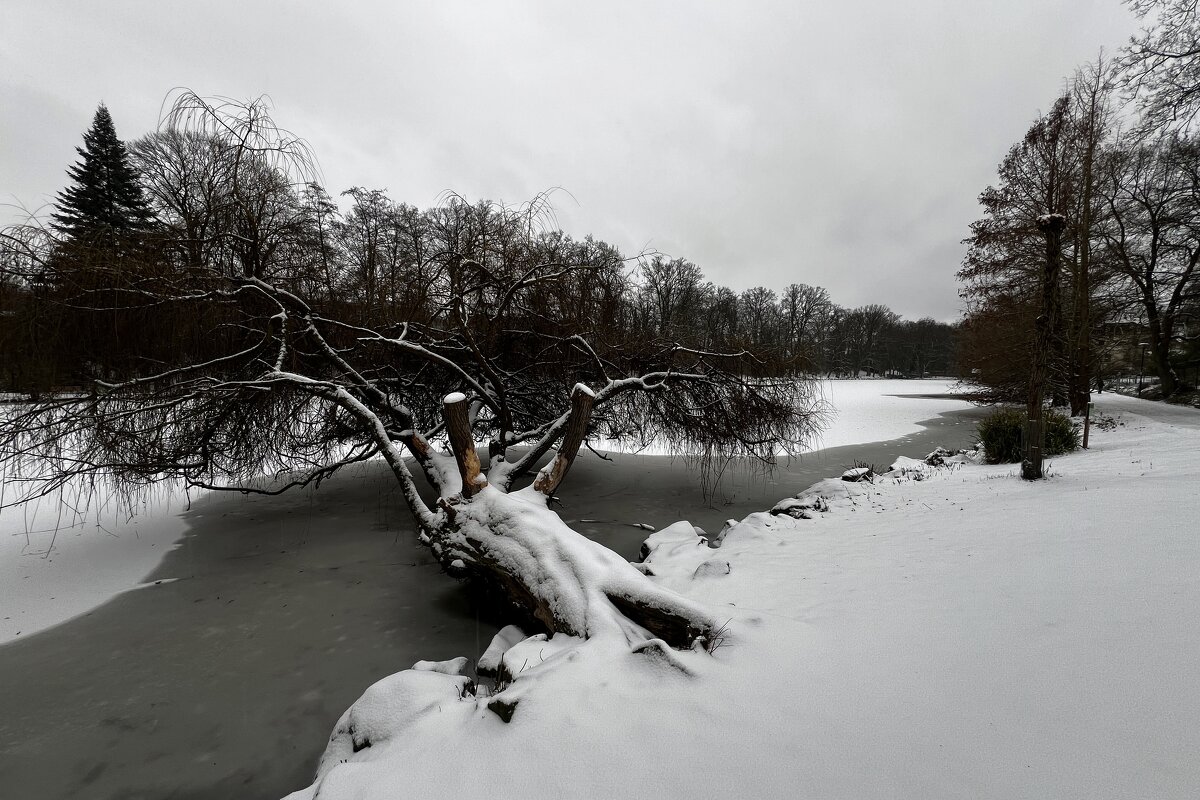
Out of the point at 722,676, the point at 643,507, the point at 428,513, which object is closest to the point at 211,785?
the point at 428,513

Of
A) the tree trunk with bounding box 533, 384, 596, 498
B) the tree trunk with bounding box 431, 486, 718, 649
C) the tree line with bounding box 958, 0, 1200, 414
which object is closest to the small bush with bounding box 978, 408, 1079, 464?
the tree line with bounding box 958, 0, 1200, 414

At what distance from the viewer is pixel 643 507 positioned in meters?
7.11

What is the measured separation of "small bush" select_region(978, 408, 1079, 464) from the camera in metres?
7.68

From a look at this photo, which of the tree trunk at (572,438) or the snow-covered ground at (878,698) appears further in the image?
the tree trunk at (572,438)

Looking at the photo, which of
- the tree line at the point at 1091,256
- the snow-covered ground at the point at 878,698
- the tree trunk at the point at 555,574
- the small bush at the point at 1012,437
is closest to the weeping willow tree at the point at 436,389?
the tree trunk at the point at 555,574

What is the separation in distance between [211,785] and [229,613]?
2.05 metres

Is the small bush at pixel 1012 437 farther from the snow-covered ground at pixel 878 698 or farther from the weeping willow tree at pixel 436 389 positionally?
the snow-covered ground at pixel 878 698

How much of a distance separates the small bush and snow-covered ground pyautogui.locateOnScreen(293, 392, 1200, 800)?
219 inches

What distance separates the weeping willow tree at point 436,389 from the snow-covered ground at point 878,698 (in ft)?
1.62

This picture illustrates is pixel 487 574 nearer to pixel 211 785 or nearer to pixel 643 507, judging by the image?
pixel 211 785

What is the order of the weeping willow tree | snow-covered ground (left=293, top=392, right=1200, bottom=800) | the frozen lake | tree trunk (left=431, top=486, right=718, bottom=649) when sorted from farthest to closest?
the weeping willow tree, tree trunk (left=431, top=486, right=718, bottom=649), the frozen lake, snow-covered ground (left=293, top=392, right=1200, bottom=800)

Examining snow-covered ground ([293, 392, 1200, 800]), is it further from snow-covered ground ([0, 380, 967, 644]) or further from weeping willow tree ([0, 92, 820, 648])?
snow-covered ground ([0, 380, 967, 644])

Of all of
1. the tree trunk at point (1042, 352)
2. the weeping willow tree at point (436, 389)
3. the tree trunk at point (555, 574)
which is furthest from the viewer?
the tree trunk at point (1042, 352)

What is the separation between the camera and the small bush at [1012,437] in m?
7.68
